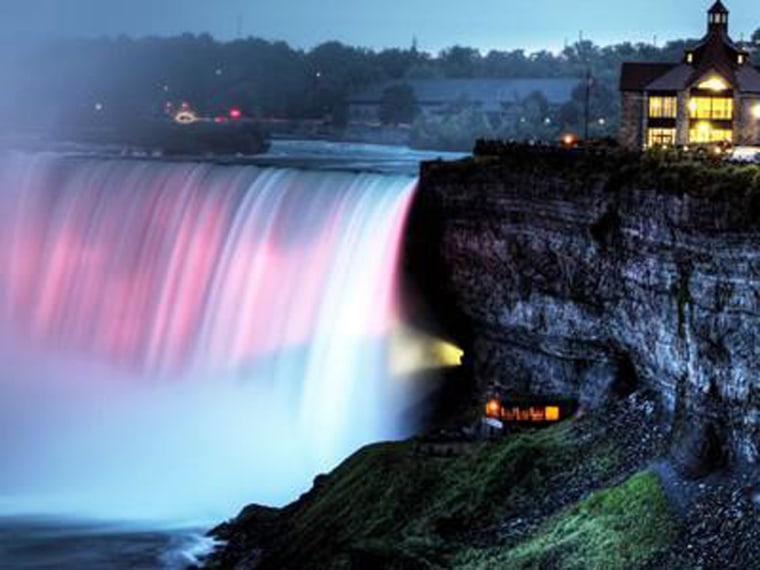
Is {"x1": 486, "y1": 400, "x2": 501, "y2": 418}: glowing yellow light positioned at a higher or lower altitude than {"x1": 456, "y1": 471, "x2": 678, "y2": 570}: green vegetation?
higher

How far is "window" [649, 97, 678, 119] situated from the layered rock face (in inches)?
532

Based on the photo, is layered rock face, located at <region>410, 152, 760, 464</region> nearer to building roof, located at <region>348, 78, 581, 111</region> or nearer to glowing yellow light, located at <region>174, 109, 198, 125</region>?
building roof, located at <region>348, 78, 581, 111</region>

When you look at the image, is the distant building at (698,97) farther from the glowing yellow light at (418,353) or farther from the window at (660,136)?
the glowing yellow light at (418,353)

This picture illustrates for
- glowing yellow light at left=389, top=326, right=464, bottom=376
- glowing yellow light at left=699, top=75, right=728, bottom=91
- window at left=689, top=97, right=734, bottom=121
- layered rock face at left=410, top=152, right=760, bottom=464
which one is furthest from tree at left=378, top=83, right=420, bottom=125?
layered rock face at left=410, top=152, right=760, bottom=464

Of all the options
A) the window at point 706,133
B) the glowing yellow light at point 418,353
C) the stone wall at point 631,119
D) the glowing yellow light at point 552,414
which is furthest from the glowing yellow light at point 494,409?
the stone wall at point 631,119

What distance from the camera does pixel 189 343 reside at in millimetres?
70125

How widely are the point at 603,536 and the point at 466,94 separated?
130968mm

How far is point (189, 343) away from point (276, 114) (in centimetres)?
12076

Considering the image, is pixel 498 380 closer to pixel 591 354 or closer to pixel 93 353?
pixel 591 354

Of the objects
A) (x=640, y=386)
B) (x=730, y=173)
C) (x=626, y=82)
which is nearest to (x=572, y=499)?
(x=640, y=386)

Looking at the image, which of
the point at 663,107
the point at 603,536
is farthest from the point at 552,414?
the point at 663,107

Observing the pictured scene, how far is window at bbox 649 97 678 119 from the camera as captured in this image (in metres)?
74.5

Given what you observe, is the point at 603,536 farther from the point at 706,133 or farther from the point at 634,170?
the point at 706,133

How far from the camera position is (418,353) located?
65.2m
